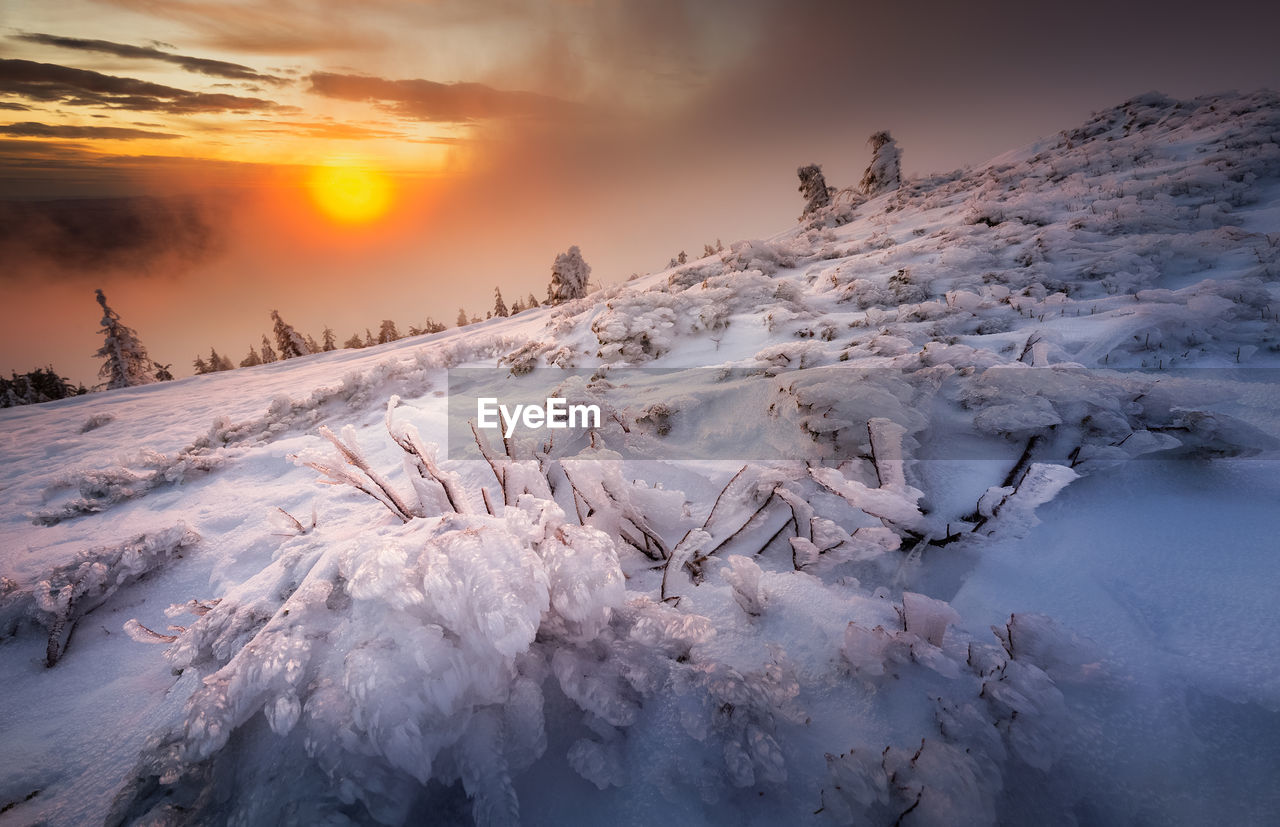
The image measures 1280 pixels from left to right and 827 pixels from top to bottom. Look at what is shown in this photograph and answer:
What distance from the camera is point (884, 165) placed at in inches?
511

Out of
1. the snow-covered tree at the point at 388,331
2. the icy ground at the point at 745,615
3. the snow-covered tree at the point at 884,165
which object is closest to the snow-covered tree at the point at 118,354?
the snow-covered tree at the point at 388,331

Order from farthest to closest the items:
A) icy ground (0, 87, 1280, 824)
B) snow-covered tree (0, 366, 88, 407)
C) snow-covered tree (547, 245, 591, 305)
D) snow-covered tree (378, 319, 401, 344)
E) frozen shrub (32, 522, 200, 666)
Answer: snow-covered tree (378, 319, 401, 344) → snow-covered tree (0, 366, 88, 407) → snow-covered tree (547, 245, 591, 305) → frozen shrub (32, 522, 200, 666) → icy ground (0, 87, 1280, 824)

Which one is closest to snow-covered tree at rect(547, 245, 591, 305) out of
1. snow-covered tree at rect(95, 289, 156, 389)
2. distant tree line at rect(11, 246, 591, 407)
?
distant tree line at rect(11, 246, 591, 407)

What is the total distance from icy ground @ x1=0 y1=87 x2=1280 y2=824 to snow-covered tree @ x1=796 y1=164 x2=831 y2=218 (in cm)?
1302

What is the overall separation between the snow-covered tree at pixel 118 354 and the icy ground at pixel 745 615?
14793 mm

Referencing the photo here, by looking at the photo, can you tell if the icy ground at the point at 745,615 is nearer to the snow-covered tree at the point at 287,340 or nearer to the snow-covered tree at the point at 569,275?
the snow-covered tree at the point at 569,275

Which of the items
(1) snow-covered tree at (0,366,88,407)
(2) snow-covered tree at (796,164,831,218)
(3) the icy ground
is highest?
(2) snow-covered tree at (796,164,831,218)

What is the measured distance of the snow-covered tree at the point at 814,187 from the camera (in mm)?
14156

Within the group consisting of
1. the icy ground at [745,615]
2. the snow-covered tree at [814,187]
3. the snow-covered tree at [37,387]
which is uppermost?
the snow-covered tree at [814,187]

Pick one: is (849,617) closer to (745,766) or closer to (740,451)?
(745,766)

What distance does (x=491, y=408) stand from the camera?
13.0 feet

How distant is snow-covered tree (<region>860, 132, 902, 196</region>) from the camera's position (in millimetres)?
12859

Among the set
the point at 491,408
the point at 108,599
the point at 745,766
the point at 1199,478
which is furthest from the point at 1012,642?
the point at 491,408

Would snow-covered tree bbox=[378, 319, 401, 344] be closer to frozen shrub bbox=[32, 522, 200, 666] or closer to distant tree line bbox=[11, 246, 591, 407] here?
Result: distant tree line bbox=[11, 246, 591, 407]
